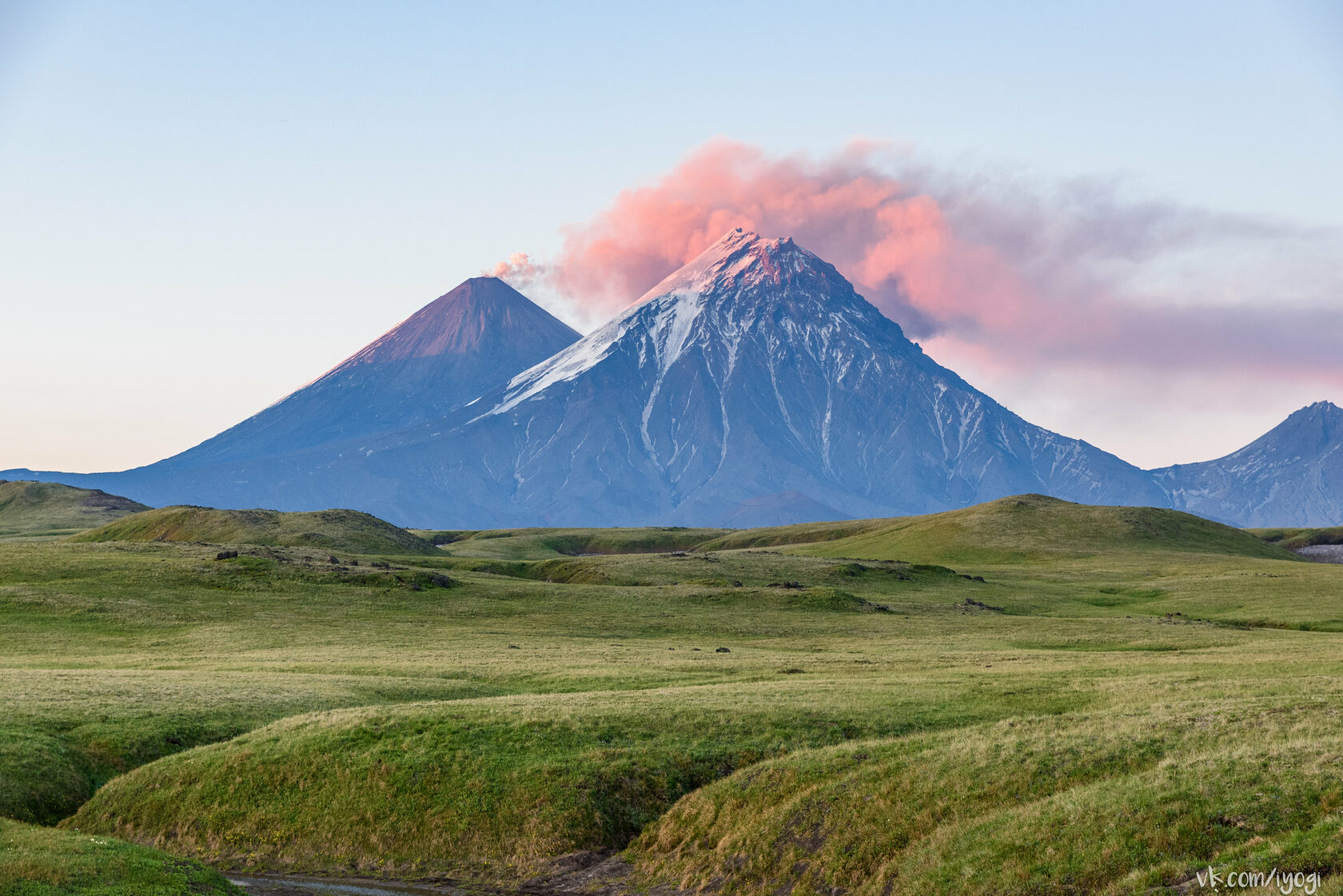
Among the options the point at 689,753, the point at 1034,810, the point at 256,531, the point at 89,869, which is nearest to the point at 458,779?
the point at 689,753

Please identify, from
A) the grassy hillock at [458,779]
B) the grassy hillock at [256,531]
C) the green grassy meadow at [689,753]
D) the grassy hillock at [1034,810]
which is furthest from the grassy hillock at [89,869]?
the grassy hillock at [256,531]

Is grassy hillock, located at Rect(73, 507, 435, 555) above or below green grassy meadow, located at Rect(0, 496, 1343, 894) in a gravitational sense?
above

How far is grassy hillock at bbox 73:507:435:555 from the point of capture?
167 meters

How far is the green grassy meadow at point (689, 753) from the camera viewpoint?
26688 mm

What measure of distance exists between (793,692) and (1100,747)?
18311mm

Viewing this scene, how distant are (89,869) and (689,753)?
1946 centimetres

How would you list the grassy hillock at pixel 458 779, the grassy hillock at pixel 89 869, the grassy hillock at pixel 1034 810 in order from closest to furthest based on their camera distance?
the grassy hillock at pixel 1034 810 → the grassy hillock at pixel 89 869 → the grassy hillock at pixel 458 779

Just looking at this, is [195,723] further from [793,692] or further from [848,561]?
[848,561]

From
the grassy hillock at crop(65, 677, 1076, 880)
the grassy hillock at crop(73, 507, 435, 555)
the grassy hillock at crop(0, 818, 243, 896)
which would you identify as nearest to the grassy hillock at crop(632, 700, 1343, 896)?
the grassy hillock at crop(65, 677, 1076, 880)

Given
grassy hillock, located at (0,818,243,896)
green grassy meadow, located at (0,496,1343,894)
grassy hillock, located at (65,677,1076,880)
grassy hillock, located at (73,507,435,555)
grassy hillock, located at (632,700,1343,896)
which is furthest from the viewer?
grassy hillock, located at (73,507,435,555)

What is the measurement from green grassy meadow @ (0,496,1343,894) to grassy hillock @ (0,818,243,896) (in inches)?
8.8

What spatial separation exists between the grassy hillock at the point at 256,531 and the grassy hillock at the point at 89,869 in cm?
13606

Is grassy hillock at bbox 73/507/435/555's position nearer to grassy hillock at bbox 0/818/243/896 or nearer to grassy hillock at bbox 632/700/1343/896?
grassy hillock at bbox 0/818/243/896

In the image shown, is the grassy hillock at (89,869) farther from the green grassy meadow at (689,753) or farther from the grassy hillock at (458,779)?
the grassy hillock at (458,779)
